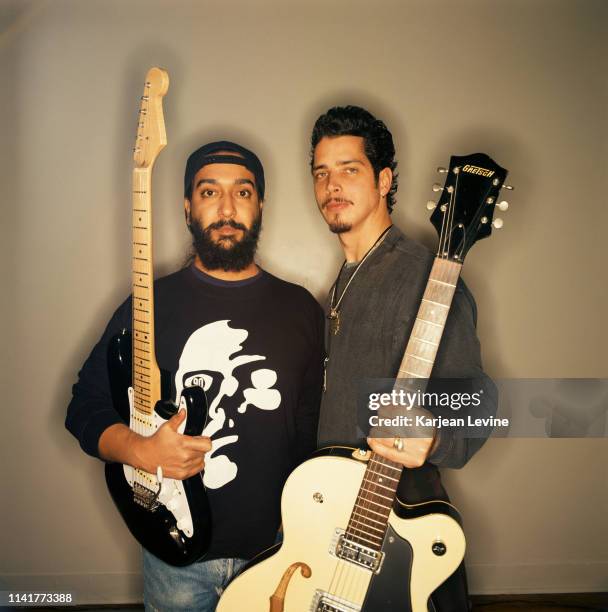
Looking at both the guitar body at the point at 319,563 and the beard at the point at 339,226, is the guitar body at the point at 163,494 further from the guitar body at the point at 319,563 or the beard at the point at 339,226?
the beard at the point at 339,226

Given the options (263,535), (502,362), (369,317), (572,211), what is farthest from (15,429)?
(572,211)

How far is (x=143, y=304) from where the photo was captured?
4.92 feet

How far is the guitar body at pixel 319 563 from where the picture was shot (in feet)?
4.36

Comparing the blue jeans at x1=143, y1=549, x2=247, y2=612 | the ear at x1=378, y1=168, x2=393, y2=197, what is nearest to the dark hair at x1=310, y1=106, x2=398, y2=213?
the ear at x1=378, y1=168, x2=393, y2=197

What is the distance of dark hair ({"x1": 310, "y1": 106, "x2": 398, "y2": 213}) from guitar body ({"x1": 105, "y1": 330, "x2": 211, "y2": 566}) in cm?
80

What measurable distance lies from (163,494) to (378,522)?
0.60m

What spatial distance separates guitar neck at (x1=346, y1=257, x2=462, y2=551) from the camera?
1.32 meters

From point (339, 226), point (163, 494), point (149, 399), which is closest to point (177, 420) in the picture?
point (149, 399)

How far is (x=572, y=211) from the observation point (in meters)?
1.71

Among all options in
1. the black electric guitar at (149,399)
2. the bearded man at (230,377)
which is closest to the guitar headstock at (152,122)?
the black electric guitar at (149,399)

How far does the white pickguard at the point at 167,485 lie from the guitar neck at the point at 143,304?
29 mm

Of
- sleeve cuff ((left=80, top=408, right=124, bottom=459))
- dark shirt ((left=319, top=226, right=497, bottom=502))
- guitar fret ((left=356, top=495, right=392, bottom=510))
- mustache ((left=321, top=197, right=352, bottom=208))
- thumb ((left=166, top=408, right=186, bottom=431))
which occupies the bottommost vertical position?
guitar fret ((left=356, top=495, right=392, bottom=510))

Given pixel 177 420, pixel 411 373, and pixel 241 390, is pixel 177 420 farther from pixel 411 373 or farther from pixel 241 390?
pixel 411 373

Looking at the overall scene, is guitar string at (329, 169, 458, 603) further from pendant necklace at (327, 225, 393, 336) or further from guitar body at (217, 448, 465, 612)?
pendant necklace at (327, 225, 393, 336)
